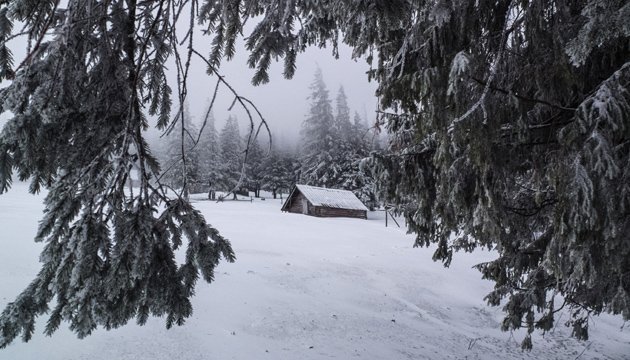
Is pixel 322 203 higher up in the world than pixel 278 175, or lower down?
lower down

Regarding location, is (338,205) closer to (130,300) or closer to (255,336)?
(255,336)

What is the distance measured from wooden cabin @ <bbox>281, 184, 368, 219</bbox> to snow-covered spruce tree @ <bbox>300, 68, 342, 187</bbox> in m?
8.65

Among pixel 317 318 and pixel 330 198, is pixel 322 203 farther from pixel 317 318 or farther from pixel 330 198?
pixel 317 318

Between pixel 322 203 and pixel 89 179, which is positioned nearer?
pixel 89 179

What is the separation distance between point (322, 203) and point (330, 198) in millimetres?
1472

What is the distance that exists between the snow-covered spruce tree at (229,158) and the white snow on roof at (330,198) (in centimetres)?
1738

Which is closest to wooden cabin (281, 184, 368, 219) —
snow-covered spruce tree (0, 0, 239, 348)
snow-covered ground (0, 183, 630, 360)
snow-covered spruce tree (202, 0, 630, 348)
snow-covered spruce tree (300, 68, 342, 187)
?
snow-covered spruce tree (300, 68, 342, 187)

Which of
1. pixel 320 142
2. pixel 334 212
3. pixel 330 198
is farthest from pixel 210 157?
pixel 334 212

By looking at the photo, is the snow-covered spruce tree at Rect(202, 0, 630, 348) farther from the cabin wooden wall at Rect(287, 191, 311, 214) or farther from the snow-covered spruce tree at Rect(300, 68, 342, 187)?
the snow-covered spruce tree at Rect(300, 68, 342, 187)

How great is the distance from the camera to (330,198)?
3103 centimetres

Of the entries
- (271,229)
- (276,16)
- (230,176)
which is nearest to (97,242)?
(276,16)

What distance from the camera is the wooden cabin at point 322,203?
1181 inches

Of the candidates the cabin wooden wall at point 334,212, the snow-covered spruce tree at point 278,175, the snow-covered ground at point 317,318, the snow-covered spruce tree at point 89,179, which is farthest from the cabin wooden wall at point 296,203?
the snow-covered spruce tree at point 89,179

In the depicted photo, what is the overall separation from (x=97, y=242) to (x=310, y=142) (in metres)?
41.0
